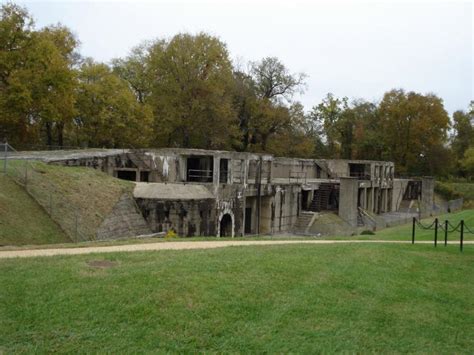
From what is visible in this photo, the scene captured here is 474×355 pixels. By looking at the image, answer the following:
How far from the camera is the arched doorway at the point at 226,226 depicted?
32.5 meters

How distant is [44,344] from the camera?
8328 millimetres

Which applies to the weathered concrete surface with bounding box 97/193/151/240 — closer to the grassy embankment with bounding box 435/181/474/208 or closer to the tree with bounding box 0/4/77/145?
the tree with bounding box 0/4/77/145

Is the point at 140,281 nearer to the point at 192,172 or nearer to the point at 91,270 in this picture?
the point at 91,270

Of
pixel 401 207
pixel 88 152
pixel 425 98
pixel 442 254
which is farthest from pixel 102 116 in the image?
pixel 425 98

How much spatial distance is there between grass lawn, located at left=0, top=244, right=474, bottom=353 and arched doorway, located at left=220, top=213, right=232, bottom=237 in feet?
60.7

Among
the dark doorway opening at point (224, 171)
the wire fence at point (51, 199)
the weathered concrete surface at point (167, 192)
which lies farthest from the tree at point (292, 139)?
the wire fence at point (51, 199)

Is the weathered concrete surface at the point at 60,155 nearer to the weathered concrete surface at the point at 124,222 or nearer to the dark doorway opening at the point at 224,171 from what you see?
the weathered concrete surface at the point at 124,222

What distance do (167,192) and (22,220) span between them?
9.42m

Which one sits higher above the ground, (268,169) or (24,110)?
(24,110)

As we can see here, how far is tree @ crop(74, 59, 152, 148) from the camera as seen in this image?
42438 millimetres

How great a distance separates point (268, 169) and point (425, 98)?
37.4m

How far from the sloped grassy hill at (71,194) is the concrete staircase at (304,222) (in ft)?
59.5

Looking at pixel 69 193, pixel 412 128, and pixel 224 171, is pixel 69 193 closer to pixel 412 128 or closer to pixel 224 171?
pixel 224 171

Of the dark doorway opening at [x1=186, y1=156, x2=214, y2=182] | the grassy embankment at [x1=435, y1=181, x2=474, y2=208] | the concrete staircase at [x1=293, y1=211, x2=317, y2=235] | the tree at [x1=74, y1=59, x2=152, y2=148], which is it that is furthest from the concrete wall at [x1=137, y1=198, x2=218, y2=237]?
the grassy embankment at [x1=435, y1=181, x2=474, y2=208]
